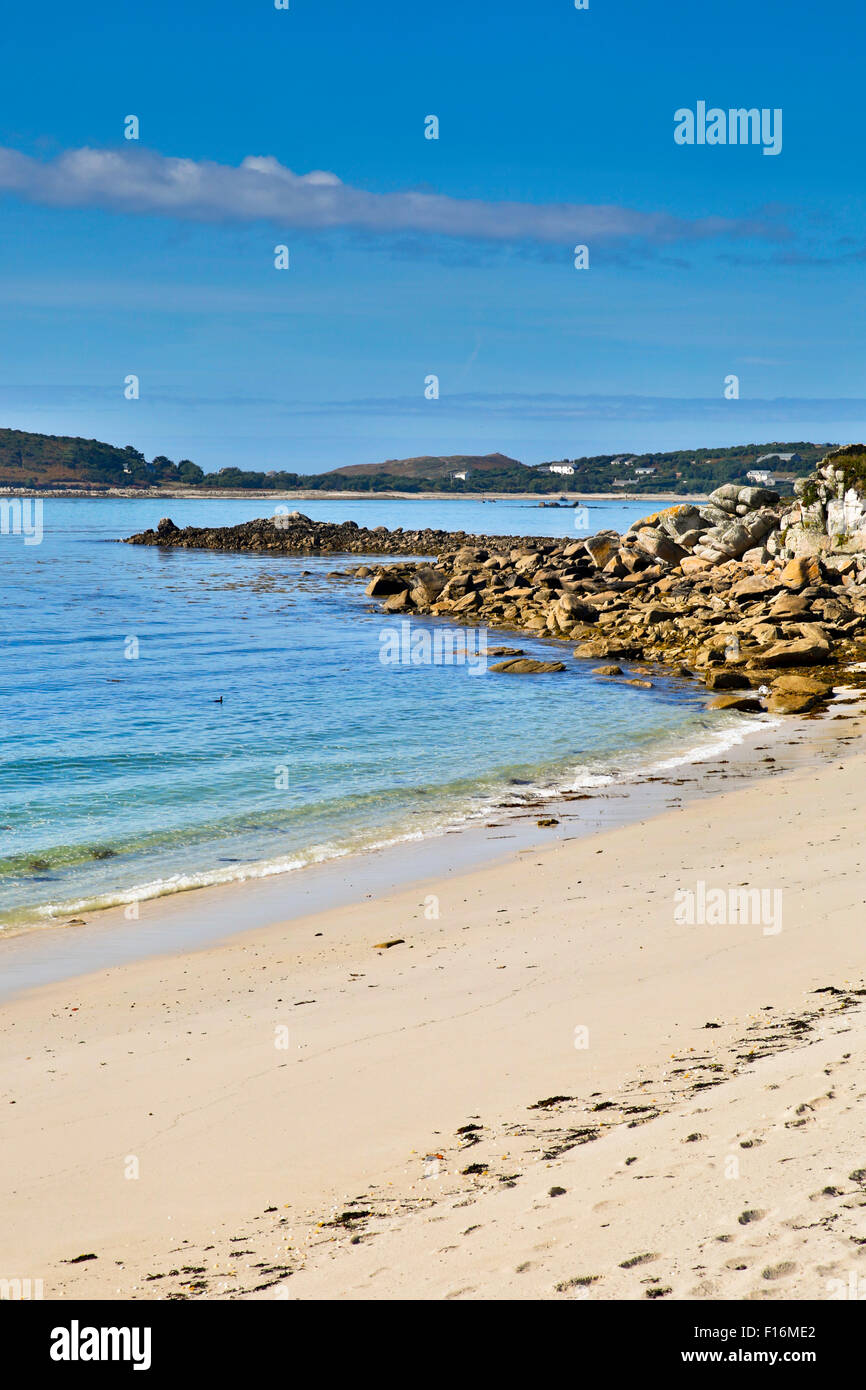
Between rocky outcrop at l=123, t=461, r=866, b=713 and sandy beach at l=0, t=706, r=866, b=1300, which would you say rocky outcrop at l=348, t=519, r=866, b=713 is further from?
sandy beach at l=0, t=706, r=866, b=1300

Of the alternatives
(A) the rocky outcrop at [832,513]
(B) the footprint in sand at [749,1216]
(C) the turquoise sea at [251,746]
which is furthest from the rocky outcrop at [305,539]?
(B) the footprint in sand at [749,1216]

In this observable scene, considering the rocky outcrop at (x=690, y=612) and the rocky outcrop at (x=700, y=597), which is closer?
the rocky outcrop at (x=690, y=612)

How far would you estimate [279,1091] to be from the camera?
21.5 feet

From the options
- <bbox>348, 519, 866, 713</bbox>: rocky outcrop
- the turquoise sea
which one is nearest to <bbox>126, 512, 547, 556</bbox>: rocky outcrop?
<bbox>348, 519, 866, 713</bbox>: rocky outcrop

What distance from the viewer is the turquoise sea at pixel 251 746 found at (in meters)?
12.9

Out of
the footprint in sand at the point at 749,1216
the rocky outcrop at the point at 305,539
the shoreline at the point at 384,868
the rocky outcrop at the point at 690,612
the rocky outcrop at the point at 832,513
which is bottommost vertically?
the shoreline at the point at 384,868

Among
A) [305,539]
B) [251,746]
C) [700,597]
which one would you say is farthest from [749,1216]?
[305,539]

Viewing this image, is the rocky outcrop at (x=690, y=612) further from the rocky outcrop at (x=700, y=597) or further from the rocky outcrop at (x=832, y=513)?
the rocky outcrop at (x=832, y=513)

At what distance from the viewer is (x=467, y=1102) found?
20.4ft

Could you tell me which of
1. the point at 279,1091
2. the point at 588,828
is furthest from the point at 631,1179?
the point at 588,828

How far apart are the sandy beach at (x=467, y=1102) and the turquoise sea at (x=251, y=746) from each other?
260 centimetres

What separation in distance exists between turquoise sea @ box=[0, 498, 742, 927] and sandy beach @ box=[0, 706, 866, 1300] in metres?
2.60

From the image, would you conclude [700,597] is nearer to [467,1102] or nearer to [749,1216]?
[467,1102]

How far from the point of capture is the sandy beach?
4.26 m
